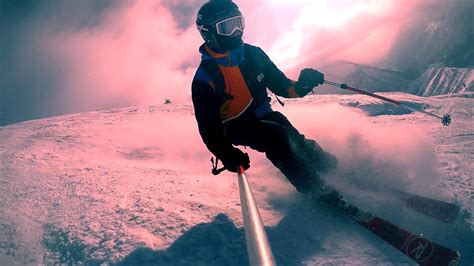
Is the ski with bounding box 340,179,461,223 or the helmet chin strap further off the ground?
the helmet chin strap

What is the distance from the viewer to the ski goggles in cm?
502

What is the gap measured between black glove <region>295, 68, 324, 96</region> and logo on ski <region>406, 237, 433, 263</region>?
9.61 ft

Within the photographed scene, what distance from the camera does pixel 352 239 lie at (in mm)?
4320

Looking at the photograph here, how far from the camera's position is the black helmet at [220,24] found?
5.04 metres

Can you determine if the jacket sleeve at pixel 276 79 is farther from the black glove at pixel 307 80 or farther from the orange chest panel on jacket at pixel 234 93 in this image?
the orange chest panel on jacket at pixel 234 93

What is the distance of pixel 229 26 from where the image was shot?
16.6 ft

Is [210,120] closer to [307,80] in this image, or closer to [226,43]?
[226,43]

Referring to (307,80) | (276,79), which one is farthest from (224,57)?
(307,80)

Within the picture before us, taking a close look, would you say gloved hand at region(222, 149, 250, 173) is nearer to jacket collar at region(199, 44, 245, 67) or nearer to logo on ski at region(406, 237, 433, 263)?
jacket collar at region(199, 44, 245, 67)

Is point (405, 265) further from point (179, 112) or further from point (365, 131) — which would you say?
point (179, 112)

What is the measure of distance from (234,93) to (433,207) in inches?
133

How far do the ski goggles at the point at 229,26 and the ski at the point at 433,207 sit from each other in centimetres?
372

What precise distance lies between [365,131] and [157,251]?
19.6 feet

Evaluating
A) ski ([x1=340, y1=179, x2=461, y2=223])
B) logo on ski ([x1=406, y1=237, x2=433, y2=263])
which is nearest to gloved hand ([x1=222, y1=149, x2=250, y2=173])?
logo on ski ([x1=406, y1=237, x2=433, y2=263])
